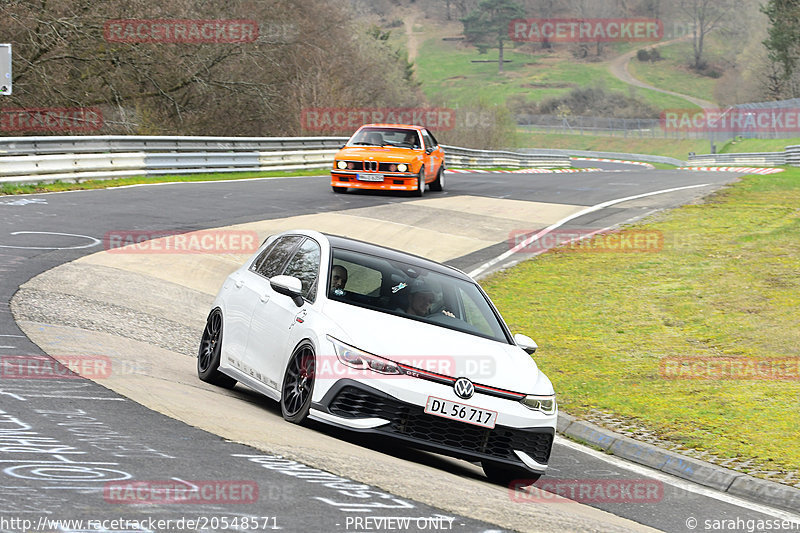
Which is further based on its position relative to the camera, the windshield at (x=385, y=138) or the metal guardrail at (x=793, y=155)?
the metal guardrail at (x=793, y=155)

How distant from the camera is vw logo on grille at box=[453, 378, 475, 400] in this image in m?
7.14

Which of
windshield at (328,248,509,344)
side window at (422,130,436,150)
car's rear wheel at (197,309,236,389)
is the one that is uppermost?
side window at (422,130,436,150)

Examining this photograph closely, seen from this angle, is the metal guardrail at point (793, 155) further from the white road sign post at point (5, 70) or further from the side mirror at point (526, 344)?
the side mirror at point (526, 344)

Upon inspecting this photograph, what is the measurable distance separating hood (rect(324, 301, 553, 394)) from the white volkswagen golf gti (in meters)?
0.01

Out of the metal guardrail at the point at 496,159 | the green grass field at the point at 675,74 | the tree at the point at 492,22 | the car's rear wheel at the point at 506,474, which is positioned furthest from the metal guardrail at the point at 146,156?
the tree at the point at 492,22

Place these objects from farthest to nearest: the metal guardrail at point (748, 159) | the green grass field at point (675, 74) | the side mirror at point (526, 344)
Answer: the green grass field at point (675, 74) → the metal guardrail at point (748, 159) → the side mirror at point (526, 344)

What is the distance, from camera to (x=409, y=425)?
7.07 metres

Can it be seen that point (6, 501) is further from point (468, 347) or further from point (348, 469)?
point (468, 347)

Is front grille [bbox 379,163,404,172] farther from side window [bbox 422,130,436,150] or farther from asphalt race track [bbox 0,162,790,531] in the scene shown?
asphalt race track [bbox 0,162,790,531]

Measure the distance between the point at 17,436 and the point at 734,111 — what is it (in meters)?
90.9

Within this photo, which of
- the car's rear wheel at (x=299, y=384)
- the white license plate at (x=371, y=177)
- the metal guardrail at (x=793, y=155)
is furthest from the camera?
the metal guardrail at (x=793, y=155)

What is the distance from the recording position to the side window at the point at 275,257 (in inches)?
360

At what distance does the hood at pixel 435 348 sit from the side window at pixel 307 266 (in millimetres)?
410

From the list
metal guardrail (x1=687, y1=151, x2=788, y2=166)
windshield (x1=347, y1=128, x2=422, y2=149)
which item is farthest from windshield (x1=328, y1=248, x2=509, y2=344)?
metal guardrail (x1=687, y1=151, x2=788, y2=166)
